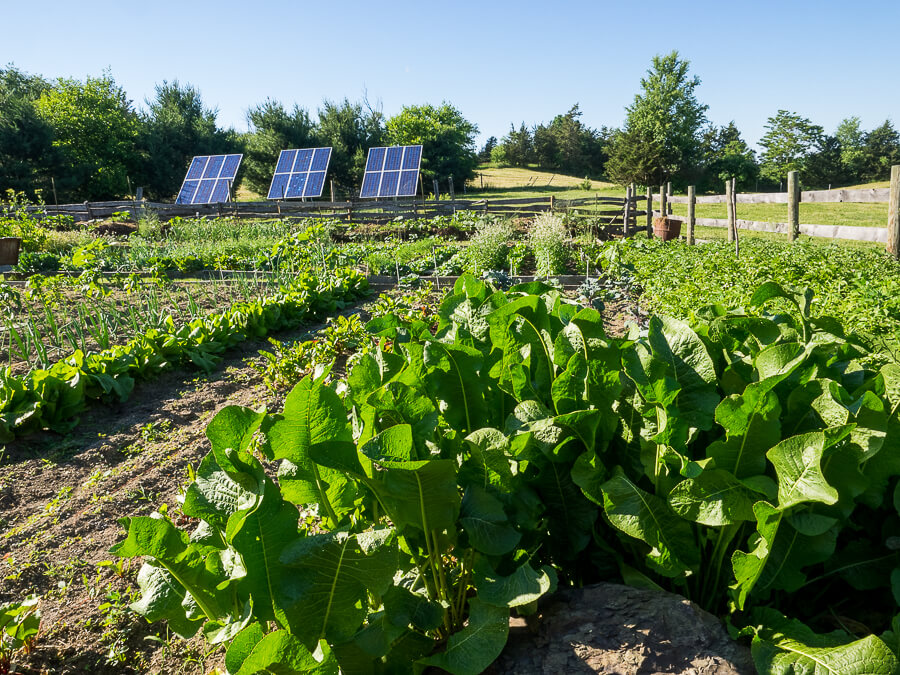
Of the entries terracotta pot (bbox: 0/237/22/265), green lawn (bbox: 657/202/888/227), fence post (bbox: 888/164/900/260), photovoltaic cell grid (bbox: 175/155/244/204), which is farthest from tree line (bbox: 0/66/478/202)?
fence post (bbox: 888/164/900/260)

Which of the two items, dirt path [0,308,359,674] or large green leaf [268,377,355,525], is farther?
dirt path [0,308,359,674]

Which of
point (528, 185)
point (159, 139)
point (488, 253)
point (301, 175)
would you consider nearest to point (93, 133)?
point (159, 139)

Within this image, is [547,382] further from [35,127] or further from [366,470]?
[35,127]

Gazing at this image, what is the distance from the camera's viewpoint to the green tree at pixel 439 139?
3638cm

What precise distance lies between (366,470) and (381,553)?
14 centimetres

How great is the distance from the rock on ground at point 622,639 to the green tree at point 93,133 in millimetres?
32958

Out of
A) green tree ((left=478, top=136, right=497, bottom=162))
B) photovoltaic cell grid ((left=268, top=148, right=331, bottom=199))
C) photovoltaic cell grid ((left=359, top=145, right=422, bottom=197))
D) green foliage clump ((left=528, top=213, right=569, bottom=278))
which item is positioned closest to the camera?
green foliage clump ((left=528, top=213, right=569, bottom=278))

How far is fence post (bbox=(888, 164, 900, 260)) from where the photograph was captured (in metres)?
6.78

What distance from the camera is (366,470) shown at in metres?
0.97

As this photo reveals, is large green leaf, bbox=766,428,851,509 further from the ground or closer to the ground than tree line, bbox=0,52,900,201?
closer to the ground

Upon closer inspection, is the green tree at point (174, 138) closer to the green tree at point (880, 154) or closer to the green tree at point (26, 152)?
the green tree at point (26, 152)

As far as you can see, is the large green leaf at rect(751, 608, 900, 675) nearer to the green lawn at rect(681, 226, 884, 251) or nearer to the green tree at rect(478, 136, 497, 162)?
the green lawn at rect(681, 226, 884, 251)

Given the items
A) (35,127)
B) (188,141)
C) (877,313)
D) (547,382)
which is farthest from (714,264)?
(188,141)

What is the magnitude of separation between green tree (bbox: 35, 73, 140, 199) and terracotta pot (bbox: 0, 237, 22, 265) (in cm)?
2088
